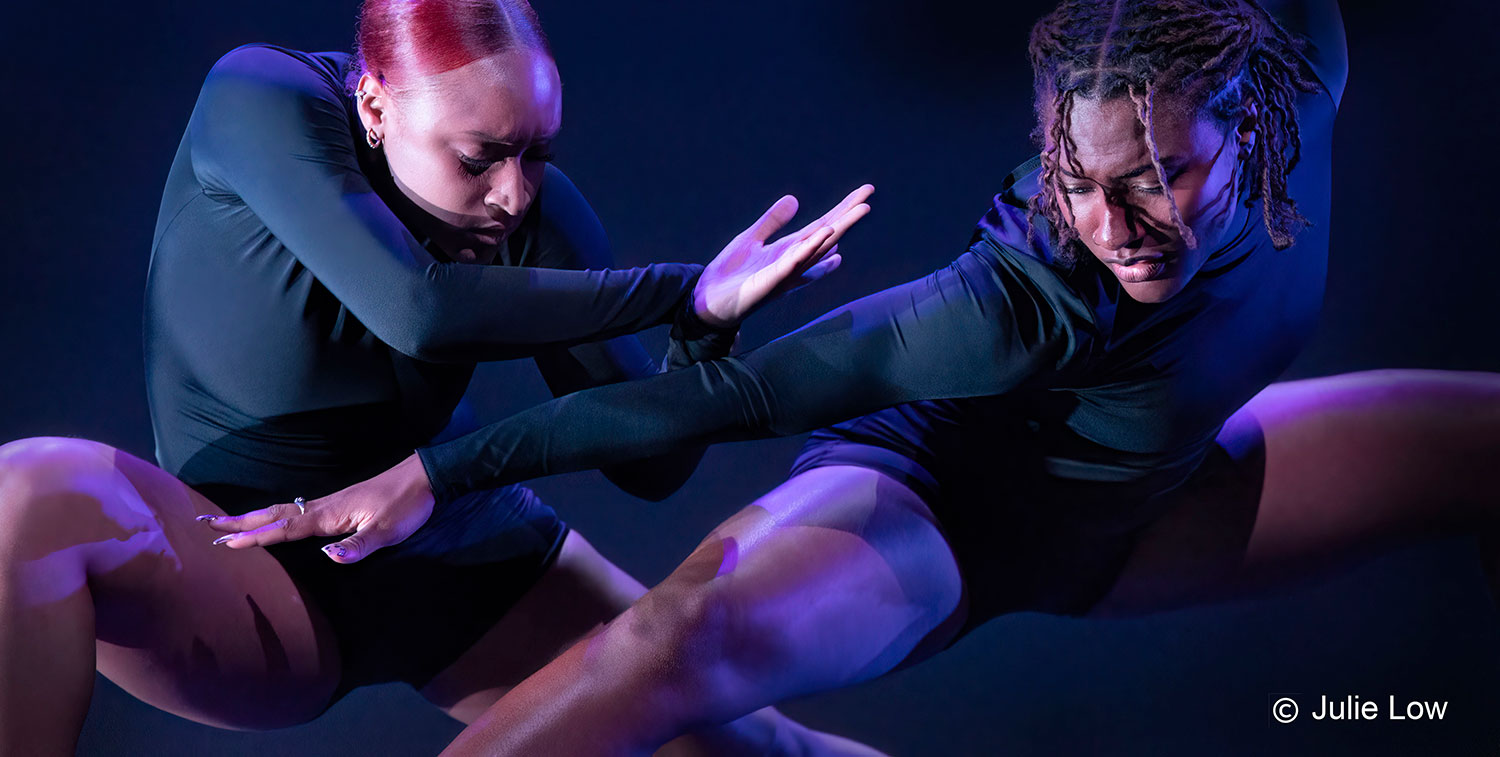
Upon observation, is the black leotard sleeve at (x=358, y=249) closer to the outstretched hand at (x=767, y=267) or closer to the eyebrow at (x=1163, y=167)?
the outstretched hand at (x=767, y=267)

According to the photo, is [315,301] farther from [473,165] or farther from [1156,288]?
[1156,288]

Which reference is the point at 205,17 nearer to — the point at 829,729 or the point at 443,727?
the point at 443,727

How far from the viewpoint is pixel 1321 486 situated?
137 cm

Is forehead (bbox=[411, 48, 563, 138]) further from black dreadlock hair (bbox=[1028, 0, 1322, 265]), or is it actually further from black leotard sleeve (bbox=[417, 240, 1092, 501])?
black dreadlock hair (bbox=[1028, 0, 1322, 265])

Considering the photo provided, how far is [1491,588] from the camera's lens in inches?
59.9

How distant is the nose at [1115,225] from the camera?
1065 mm

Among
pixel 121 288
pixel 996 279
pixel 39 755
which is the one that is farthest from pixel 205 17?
pixel 996 279

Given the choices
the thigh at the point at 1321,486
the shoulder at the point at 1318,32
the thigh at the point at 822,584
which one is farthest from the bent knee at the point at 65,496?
the shoulder at the point at 1318,32

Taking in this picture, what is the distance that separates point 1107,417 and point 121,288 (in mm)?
1253

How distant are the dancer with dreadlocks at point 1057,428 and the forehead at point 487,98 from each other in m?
0.27

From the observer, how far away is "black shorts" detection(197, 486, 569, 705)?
1.26 metres

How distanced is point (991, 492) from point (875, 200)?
433 mm

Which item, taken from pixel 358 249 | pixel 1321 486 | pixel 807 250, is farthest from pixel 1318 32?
pixel 358 249

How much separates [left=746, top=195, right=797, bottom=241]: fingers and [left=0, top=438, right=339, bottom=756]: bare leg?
586mm
